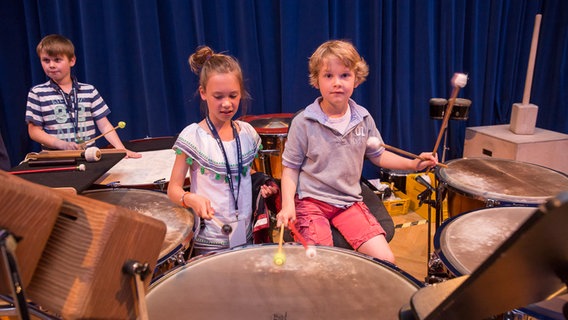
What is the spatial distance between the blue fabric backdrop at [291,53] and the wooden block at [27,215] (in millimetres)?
1894

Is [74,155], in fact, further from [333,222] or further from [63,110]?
[333,222]

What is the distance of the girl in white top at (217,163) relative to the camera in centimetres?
145

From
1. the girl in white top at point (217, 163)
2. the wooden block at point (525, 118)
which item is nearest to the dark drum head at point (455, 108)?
the wooden block at point (525, 118)

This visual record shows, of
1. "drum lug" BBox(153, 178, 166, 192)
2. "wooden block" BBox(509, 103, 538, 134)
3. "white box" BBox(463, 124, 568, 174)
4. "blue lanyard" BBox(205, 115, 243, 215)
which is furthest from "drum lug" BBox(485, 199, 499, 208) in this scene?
"wooden block" BBox(509, 103, 538, 134)

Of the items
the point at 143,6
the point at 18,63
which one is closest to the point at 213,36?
the point at 143,6

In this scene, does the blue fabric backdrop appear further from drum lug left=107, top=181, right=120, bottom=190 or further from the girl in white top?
drum lug left=107, top=181, right=120, bottom=190

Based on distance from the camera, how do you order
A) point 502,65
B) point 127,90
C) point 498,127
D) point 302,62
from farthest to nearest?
point 502,65 → point 498,127 → point 302,62 → point 127,90

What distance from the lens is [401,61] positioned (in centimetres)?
314

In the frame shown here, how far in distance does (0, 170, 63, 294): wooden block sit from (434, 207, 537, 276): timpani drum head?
0.91 metres

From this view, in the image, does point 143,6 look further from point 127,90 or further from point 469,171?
point 469,171

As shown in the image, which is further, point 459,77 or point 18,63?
point 18,63

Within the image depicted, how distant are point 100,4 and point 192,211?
1.84 metres

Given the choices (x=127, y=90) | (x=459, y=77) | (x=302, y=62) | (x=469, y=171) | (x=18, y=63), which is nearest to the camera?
(x=459, y=77)

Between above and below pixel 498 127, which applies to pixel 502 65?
above
